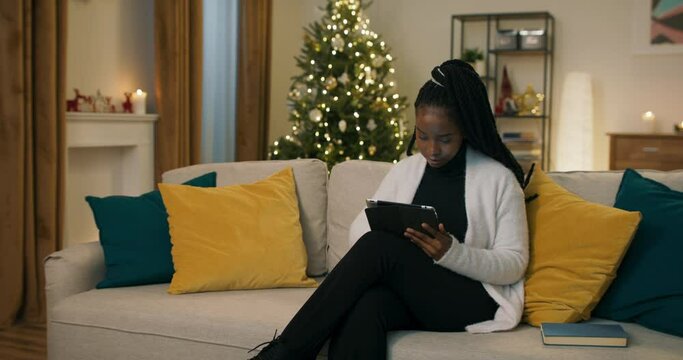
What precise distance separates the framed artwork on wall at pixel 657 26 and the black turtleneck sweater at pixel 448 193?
463 cm

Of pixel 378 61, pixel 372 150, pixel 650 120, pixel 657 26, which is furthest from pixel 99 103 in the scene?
pixel 657 26

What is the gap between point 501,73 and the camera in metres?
7.00

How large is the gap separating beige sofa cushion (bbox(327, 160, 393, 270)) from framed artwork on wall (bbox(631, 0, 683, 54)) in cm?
438

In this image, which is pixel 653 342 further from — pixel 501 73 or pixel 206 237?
pixel 501 73

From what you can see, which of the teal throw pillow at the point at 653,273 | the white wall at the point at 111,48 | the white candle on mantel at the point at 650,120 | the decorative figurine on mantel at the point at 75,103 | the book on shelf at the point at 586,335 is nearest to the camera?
the book on shelf at the point at 586,335

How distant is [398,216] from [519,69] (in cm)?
493

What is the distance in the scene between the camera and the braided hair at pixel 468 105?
2486mm

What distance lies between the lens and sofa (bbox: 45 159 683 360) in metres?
2.21

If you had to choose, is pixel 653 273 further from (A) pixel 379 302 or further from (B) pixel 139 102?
(B) pixel 139 102

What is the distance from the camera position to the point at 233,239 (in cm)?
283

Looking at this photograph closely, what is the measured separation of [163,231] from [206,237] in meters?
0.18

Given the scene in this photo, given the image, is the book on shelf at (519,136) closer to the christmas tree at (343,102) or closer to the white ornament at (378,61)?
the christmas tree at (343,102)

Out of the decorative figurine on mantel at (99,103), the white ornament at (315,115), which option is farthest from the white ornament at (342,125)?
the decorative figurine on mantel at (99,103)

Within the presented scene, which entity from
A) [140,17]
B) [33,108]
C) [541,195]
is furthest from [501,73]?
[541,195]
